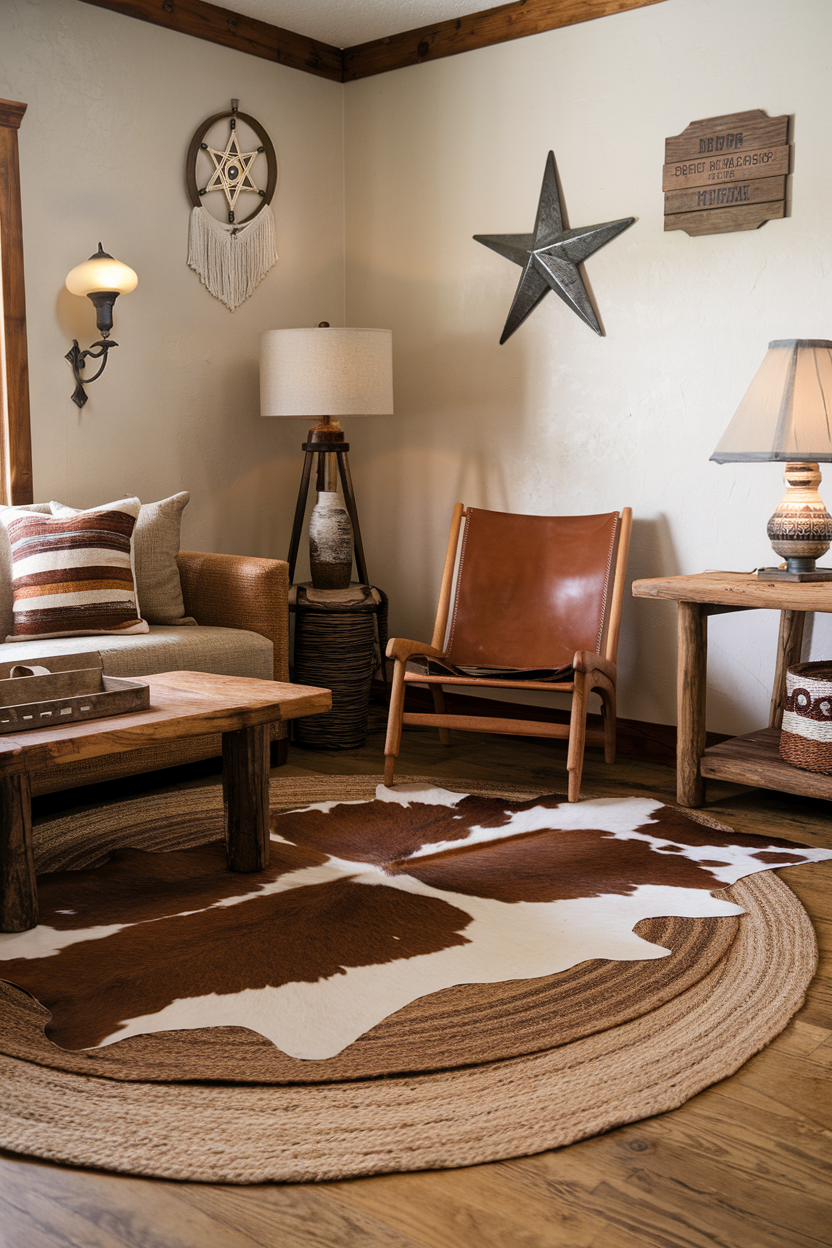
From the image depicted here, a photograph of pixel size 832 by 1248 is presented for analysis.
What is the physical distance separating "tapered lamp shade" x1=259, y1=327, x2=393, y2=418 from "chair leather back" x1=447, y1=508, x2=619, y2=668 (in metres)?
0.56

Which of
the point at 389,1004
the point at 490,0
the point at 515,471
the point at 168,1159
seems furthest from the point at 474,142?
the point at 168,1159

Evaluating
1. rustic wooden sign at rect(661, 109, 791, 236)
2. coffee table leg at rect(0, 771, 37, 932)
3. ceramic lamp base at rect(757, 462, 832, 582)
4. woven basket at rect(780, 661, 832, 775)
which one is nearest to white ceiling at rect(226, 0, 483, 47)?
rustic wooden sign at rect(661, 109, 791, 236)

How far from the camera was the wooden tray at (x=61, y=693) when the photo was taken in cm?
216

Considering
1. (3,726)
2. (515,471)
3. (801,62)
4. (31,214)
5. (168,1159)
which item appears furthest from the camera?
(515,471)

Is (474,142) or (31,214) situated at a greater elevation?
(474,142)

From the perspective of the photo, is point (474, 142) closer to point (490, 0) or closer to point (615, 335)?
point (490, 0)

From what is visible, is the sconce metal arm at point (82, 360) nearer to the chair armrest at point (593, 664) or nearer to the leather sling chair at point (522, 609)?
the leather sling chair at point (522, 609)

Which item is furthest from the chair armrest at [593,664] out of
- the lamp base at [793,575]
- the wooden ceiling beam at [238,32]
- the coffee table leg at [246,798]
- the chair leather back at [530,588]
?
the wooden ceiling beam at [238,32]

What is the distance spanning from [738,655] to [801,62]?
179 centimetres

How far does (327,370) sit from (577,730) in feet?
5.06

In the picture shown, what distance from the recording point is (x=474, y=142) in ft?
13.3

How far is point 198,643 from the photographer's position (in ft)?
10.6

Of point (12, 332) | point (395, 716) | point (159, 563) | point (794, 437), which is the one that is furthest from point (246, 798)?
point (12, 332)

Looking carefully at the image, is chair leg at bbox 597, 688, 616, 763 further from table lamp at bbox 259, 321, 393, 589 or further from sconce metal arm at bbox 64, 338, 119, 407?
sconce metal arm at bbox 64, 338, 119, 407
